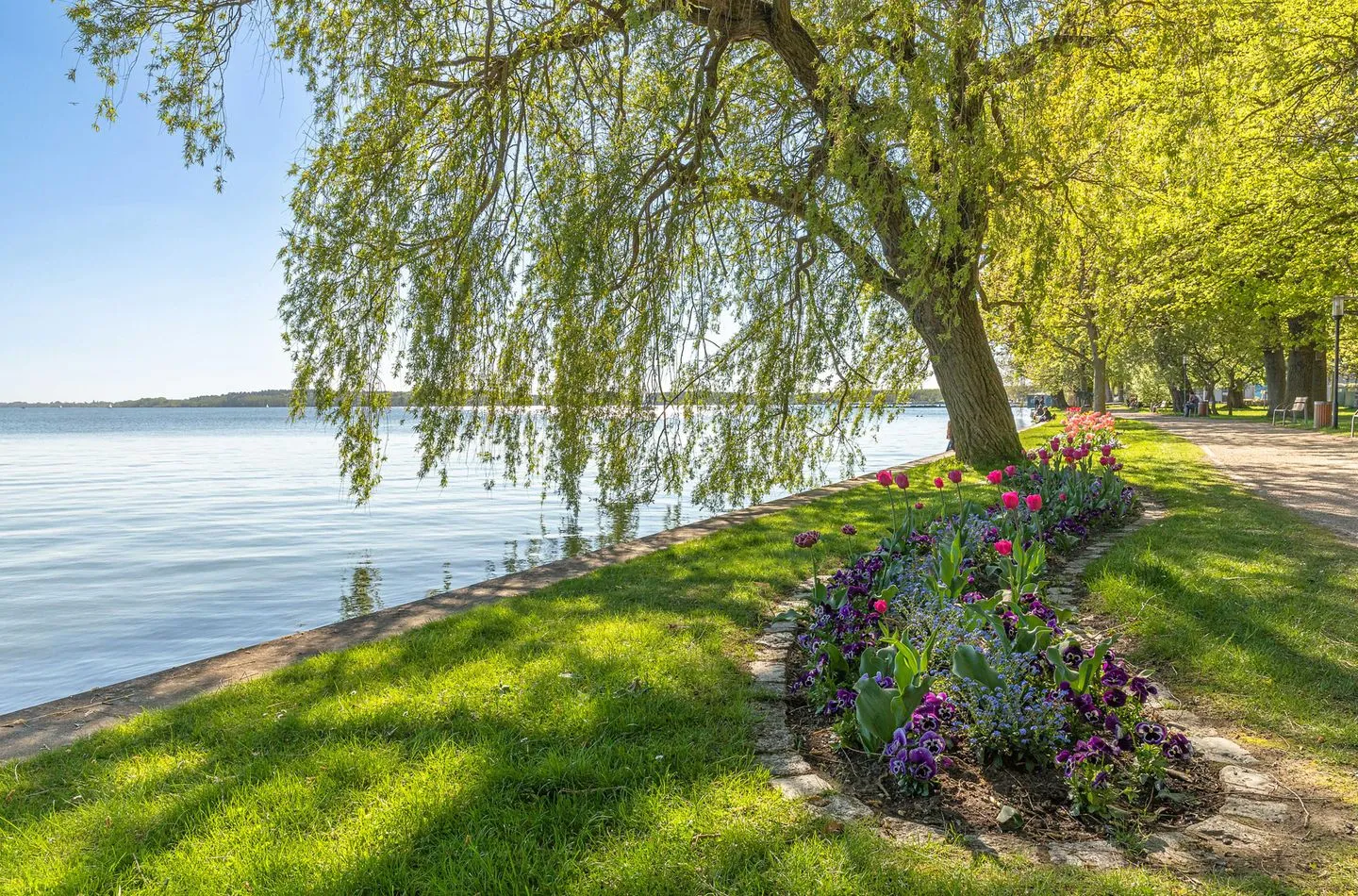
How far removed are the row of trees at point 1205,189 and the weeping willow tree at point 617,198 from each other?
0.84m

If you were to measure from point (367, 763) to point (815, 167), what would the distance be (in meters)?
6.90

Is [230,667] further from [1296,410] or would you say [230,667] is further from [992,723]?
[1296,410]

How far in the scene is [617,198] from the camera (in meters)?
7.45

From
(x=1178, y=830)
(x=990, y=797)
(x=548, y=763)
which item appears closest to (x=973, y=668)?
(x=990, y=797)

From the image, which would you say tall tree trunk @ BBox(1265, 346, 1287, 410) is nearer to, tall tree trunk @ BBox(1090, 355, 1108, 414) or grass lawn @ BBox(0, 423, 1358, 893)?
tall tree trunk @ BBox(1090, 355, 1108, 414)

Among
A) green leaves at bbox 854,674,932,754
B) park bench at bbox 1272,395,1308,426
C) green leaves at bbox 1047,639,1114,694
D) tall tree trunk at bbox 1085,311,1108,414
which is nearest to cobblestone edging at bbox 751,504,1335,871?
green leaves at bbox 854,674,932,754

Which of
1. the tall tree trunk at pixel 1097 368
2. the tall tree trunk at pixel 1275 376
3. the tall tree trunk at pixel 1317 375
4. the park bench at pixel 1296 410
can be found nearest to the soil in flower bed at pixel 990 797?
the tall tree trunk at pixel 1097 368

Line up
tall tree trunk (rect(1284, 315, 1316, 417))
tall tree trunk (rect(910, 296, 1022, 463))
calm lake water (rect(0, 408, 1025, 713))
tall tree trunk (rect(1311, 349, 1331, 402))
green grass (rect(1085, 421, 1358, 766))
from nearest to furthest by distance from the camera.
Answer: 1. green grass (rect(1085, 421, 1358, 766))
2. calm lake water (rect(0, 408, 1025, 713))
3. tall tree trunk (rect(910, 296, 1022, 463))
4. tall tree trunk (rect(1284, 315, 1316, 417))
5. tall tree trunk (rect(1311, 349, 1331, 402))

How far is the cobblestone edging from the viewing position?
2.35 metres

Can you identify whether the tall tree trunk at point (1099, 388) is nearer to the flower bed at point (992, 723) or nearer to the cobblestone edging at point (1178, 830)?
the flower bed at point (992, 723)

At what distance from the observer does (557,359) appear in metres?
7.76

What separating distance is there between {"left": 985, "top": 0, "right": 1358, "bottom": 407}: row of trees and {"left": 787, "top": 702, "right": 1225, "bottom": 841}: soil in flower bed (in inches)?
212

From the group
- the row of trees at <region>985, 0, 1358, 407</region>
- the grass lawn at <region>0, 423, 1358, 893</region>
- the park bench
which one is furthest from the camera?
the park bench

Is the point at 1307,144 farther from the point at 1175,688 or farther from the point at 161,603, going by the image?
the point at 161,603
